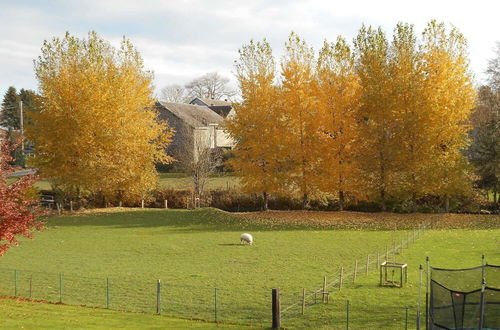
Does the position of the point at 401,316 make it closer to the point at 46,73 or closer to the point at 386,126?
the point at 386,126

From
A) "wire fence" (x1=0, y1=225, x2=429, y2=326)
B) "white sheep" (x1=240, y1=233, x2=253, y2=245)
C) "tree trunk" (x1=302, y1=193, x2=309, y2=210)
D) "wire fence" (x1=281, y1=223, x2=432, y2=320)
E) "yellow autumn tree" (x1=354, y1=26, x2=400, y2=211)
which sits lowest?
"wire fence" (x1=0, y1=225, x2=429, y2=326)

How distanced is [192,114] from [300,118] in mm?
40018

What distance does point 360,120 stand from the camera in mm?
46344

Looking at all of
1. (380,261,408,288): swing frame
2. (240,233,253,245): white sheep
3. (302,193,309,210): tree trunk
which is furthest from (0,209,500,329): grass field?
(302,193,309,210): tree trunk

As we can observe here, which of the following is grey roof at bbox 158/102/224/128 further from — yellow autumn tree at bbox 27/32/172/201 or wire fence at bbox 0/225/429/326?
wire fence at bbox 0/225/429/326

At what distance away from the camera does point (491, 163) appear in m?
45.8

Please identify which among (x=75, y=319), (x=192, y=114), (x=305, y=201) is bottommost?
(x=75, y=319)

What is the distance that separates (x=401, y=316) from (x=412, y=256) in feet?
36.3

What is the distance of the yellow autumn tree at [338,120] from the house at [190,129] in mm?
17171

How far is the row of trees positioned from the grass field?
10.2 ft

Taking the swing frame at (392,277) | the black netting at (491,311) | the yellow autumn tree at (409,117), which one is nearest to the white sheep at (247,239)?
the swing frame at (392,277)

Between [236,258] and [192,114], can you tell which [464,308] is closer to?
[236,258]

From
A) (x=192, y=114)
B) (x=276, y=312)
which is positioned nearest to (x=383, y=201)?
(x=276, y=312)

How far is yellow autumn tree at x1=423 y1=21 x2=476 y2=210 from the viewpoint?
142ft
